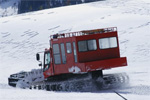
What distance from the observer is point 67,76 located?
17.3 metres

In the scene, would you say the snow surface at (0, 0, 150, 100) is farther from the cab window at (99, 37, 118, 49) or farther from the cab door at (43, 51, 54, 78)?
the cab door at (43, 51, 54, 78)

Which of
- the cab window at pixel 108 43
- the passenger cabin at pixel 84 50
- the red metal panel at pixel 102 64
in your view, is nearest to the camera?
the red metal panel at pixel 102 64

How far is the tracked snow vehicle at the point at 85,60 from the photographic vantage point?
51.4 feet

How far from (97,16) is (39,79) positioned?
2346cm

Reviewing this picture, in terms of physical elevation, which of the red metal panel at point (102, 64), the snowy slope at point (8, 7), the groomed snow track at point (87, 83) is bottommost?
the groomed snow track at point (87, 83)

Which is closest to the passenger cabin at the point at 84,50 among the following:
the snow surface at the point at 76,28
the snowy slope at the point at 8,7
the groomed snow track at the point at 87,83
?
the groomed snow track at the point at 87,83

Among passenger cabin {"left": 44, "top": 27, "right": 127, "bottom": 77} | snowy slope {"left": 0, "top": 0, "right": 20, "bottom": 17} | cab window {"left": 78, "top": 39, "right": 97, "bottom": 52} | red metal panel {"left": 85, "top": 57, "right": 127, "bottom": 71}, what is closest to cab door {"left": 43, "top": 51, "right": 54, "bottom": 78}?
passenger cabin {"left": 44, "top": 27, "right": 127, "bottom": 77}

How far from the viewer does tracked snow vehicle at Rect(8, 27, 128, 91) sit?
51.4 ft

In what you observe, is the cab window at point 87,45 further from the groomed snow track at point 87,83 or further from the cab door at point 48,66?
the cab door at point 48,66

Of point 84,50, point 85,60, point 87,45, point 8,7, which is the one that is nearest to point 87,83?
point 85,60

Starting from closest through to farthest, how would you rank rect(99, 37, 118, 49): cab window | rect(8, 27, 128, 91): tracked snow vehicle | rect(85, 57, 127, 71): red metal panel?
rect(85, 57, 127, 71): red metal panel, rect(8, 27, 128, 91): tracked snow vehicle, rect(99, 37, 118, 49): cab window

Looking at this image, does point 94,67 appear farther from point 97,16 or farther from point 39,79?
point 97,16

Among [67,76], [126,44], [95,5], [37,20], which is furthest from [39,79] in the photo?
[95,5]

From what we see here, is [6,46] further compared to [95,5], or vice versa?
[95,5]
